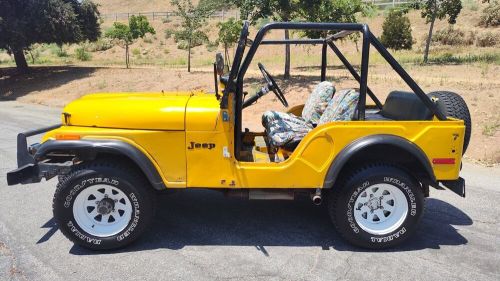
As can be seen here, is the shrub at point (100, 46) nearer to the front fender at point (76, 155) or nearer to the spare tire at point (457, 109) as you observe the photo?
the front fender at point (76, 155)

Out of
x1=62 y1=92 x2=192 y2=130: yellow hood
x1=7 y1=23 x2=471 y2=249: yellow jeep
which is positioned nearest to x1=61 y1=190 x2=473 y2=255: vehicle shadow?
x1=7 y1=23 x2=471 y2=249: yellow jeep

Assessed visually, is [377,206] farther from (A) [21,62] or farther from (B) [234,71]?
(A) [21,62]

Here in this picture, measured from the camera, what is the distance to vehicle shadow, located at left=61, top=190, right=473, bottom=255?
13.6ft

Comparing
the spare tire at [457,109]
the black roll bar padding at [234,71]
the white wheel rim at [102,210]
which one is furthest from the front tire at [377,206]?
the white wheel rim at [102,210]

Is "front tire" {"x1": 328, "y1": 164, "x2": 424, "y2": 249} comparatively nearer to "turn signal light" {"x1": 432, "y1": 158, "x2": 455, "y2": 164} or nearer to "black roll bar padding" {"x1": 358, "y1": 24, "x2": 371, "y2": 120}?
"turn signal light" {"x1": 432, "y1": 158, "x2": 455, "y2": 164}

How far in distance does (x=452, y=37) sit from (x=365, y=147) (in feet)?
94.3

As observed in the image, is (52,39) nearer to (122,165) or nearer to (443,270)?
(122,165)

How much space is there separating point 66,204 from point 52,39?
20197 mm

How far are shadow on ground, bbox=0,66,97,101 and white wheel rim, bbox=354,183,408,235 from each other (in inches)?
690

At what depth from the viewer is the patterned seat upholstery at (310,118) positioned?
4191 millimetres

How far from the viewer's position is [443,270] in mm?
3662

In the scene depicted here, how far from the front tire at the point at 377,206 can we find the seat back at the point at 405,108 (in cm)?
62

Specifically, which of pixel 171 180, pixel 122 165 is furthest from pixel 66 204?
pixel 171 180

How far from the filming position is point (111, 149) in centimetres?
377
